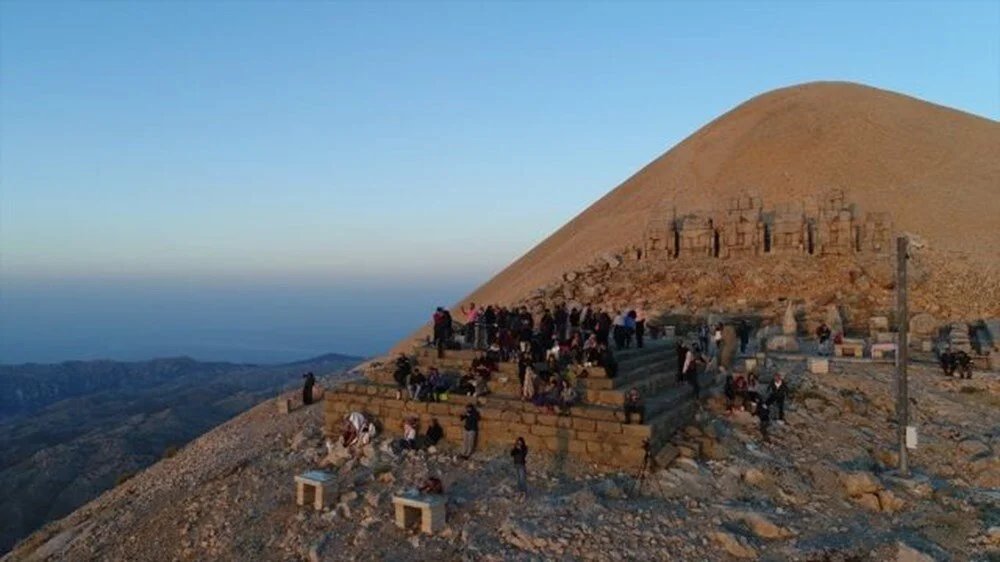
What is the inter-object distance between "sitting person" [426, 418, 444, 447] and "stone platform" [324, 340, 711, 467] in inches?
4.3

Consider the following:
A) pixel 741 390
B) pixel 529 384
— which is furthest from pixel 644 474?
pixel 741 390

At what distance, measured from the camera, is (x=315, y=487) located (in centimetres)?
1180

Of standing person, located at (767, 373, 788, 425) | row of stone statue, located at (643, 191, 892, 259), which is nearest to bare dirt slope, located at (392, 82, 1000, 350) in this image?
row of stone statue, located at (643, 191, 892, 259)

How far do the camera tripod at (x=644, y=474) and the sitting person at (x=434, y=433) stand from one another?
354 centimetres

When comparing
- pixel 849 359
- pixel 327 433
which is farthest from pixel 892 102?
pixel 327 433

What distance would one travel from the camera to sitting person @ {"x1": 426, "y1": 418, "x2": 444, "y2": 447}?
13164 millimetres

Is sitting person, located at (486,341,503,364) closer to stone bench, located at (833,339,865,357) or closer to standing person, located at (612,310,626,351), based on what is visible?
standing person, located at (612,310,626,351)

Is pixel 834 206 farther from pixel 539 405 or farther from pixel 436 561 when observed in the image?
pixel 436 561

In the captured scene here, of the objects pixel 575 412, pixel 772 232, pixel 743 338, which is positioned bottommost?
pixel 575 412

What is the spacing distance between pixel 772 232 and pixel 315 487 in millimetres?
23206

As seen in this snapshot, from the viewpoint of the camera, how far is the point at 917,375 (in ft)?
59.2

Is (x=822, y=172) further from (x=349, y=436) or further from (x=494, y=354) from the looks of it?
(x=349, y=436)

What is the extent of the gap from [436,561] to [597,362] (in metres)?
4.96

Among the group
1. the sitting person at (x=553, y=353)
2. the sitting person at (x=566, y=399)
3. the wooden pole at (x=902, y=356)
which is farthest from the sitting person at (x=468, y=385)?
the wooden pole at (x=902, y=356)
